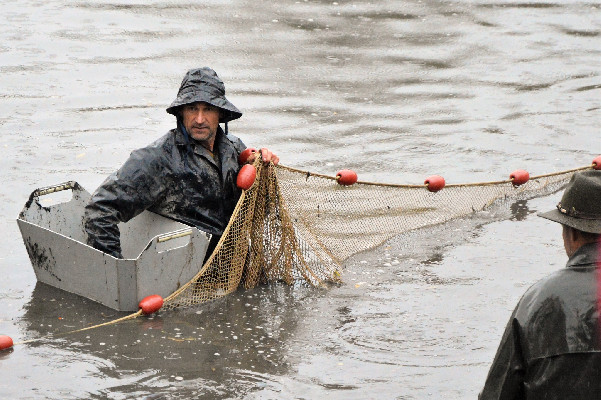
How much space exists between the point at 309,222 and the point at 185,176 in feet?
4.05

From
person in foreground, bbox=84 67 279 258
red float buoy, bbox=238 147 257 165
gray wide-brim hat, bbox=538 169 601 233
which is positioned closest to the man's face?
person in foreground, bbox=84 67 279 258

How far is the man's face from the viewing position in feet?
21.8

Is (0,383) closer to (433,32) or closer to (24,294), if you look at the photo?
(24,294)

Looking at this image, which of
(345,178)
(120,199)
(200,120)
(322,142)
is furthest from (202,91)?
(322,142)

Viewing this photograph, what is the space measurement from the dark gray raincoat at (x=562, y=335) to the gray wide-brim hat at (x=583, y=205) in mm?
84

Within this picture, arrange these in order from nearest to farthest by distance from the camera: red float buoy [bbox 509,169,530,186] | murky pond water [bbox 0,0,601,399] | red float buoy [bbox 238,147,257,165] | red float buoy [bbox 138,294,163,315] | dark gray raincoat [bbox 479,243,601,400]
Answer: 1. dark gray raincoat [bbox 479,243,601,400]
2. murky pond water [bbox 0,0,601,399]
3. red float buoy [bbox 138,294,163,315]
4. red float buoy [bbox 238,147,257,165]
5. red float buoy [bbox 509,169,530,186]

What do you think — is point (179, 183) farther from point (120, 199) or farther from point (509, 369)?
point (509, 369)

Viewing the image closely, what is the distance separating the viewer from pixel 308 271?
277 inches

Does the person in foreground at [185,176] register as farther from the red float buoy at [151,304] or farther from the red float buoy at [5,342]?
the red float buoy at [5,342]

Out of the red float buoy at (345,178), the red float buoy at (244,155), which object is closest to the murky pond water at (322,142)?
the red float buoy at (345,178)

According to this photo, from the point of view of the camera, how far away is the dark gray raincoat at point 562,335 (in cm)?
328

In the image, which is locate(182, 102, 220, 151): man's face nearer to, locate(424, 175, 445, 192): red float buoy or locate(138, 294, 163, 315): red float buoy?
locate(138, 294, 163, 315): red float buoy

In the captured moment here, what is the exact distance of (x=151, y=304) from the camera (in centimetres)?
623

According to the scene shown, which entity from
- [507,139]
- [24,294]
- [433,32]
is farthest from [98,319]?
[433,32]
